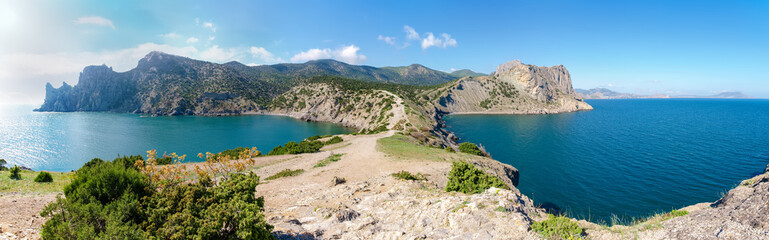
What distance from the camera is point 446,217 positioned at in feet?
36.5

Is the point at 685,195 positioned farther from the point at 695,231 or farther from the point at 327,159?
the point at 327,159

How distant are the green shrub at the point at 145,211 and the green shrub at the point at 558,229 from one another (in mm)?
8681

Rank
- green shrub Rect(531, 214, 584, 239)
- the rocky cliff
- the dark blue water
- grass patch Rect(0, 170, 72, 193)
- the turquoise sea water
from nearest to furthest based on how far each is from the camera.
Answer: green shrub Rect(531, 214, 584, 239)
grass patch Rect(0, 170, 72, 193)
the dark blue water
the turquoise sea water
the rocky cliff

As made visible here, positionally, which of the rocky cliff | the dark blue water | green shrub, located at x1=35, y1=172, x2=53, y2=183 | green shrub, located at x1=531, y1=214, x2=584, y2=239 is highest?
the rocky cliff

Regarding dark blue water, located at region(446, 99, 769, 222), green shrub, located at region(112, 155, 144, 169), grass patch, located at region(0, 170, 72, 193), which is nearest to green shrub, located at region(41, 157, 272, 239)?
green shrub, located at region(112, 155, 144, 169)

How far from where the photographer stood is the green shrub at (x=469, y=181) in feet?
51.8

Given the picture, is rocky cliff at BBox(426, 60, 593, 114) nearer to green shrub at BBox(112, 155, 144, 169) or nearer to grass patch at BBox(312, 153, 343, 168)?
grass patch at BBox(312, 153, 343, 168)

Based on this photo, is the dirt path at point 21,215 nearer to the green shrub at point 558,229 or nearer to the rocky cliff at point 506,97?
the green shrub at point 558,229

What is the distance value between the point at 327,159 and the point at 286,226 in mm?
21431

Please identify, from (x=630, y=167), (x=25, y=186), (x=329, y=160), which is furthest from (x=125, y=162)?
(x=630, y=167)

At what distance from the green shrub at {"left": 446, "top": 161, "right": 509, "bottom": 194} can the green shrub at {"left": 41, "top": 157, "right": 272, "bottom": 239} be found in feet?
36.5

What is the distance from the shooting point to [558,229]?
855 cm

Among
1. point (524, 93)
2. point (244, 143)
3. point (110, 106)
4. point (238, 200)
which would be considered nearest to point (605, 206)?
point (238, 200)

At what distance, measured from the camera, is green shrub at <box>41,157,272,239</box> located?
7.30 m
